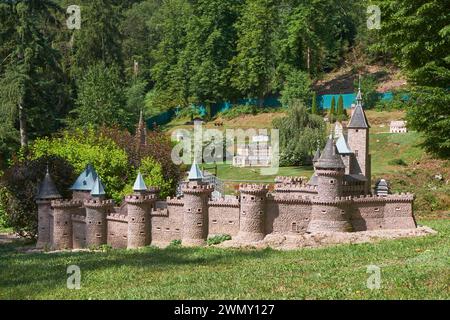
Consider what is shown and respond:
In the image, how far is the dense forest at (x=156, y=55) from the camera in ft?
166

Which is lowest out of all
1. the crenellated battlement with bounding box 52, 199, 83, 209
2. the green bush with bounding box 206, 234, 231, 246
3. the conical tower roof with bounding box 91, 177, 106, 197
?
the green bush with bounding box 206, 234, 231, 246

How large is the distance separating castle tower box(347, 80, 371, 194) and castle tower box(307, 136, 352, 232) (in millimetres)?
2773

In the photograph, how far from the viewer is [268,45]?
73.7 m

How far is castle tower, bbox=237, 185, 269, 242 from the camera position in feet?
102

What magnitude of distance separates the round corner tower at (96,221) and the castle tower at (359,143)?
13.3 meters

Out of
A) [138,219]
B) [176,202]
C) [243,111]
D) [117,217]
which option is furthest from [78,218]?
[243,111]

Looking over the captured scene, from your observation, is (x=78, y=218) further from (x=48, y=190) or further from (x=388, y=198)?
(x=388, y=198)

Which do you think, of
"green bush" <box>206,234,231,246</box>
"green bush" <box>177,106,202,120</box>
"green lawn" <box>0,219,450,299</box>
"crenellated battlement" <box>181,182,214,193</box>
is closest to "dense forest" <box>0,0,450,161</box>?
"green bush" <box>177,106,202,120</box>

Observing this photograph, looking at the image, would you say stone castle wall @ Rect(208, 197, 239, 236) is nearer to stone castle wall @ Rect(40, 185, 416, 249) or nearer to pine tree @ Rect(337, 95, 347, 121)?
stone castle wall @ Rect(40, 185, 416, 249)

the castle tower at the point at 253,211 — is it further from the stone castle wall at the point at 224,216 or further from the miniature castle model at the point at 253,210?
the stone castle wall at the point at 224,216

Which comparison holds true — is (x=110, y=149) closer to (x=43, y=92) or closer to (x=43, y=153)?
(x=43, y=153)

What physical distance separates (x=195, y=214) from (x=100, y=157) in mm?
12263

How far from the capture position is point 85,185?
3781 cm

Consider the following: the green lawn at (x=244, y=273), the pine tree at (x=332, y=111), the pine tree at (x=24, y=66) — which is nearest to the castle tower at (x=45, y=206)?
the green lawn at (x=244, y=273)
